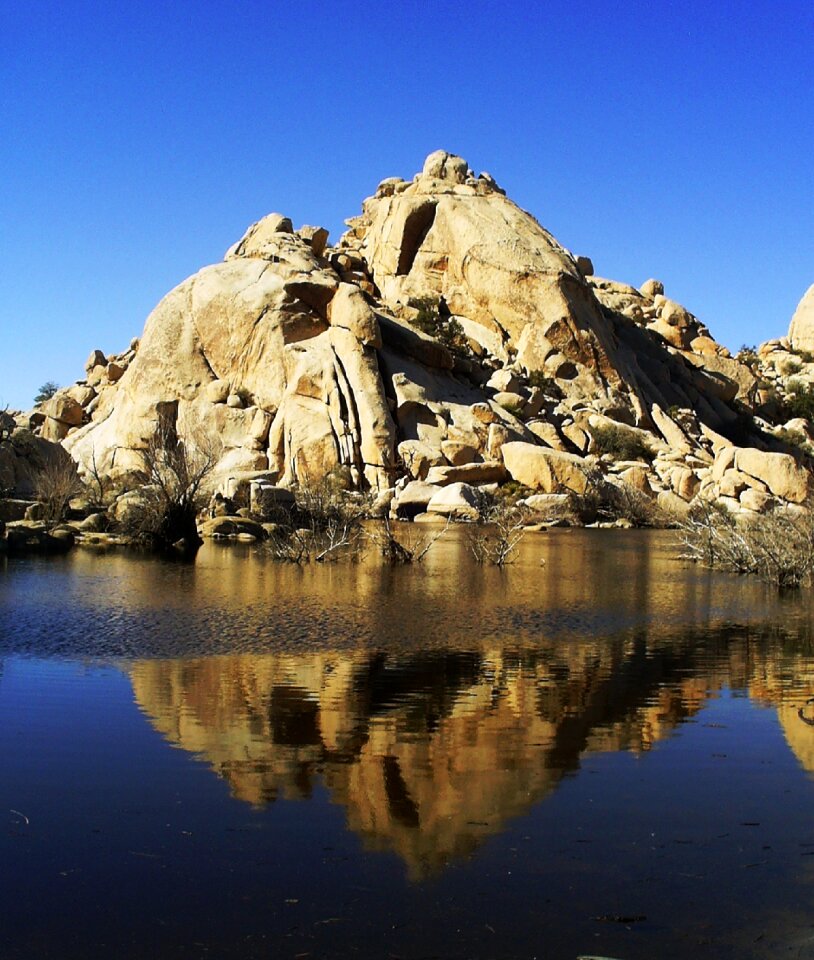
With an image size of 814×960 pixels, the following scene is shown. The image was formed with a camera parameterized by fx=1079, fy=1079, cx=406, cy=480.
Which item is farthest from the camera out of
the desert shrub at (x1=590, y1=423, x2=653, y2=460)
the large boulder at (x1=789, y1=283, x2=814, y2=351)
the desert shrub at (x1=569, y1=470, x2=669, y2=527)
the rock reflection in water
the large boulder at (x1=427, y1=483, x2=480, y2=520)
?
the large boulder at (x1=789, y1=283, x2=814, y2=351)

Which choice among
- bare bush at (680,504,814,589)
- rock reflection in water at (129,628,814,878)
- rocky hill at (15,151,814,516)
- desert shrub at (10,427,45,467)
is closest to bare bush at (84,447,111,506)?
rocky hill at (15,151,814,516)

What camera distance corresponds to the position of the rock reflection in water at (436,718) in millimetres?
7570

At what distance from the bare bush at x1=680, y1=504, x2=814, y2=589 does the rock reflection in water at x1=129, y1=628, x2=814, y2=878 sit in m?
9.41

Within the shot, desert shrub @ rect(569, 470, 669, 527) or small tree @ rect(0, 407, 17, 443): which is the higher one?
small tree @ rect(0, 407, 17, 443)

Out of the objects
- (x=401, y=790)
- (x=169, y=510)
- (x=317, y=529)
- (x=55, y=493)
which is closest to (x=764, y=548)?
(x=317, y=529)

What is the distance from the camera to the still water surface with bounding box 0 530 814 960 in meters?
5.48

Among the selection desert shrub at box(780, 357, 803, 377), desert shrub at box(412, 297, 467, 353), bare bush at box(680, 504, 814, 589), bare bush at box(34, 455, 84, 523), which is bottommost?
bare bush at box(680, 504, 814, 589)

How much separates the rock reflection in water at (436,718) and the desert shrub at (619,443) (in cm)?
4301

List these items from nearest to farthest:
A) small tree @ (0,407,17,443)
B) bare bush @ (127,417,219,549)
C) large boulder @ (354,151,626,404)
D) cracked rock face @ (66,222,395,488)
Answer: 1. bare bush @ (127,417,219,549)
2. small tree @ (0,407,17,443)
3. cracked rock face @ (66,222,395,488)
4. large boulder @ (354,151,626,404)

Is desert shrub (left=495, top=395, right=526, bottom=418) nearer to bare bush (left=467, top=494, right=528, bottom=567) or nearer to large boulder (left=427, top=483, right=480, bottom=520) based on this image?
bare bush (left=467, top=494, right=528, bottom=567)

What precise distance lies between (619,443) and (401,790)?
171ft

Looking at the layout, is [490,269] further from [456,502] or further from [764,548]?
[764,548]

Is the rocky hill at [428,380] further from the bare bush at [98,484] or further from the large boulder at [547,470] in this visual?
the bare bush at [98,484]

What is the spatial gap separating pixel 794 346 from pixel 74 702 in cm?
9468
